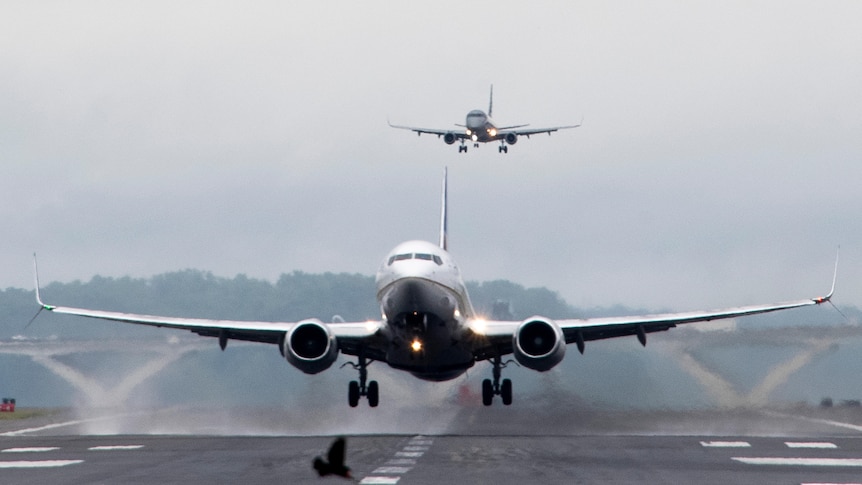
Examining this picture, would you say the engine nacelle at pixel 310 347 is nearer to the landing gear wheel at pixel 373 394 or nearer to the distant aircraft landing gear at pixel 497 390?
the landing gear wheel at pixel 373 394

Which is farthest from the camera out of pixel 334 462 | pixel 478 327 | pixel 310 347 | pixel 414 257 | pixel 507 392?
pixel 507 392

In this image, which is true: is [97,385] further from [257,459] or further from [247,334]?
[257,459]

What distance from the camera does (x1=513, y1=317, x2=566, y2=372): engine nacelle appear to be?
34656 millimetres

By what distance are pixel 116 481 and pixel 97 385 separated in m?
32.1

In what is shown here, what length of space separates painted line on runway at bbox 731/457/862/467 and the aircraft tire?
57.6 feet

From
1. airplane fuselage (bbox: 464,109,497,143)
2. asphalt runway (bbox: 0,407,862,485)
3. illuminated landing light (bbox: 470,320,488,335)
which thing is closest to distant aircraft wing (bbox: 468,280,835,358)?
illuminated landing light (bbox: 470,320,488,335)

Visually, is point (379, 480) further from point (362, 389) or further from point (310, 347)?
point (362, 389)

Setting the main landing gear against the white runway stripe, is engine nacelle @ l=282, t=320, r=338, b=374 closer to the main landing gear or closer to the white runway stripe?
the main landing gear

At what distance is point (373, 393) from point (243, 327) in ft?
17.2

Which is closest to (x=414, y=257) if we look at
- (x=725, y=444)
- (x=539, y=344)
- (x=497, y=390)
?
(x=539, y=344)

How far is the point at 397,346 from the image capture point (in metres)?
35.8

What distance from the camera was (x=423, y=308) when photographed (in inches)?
1310

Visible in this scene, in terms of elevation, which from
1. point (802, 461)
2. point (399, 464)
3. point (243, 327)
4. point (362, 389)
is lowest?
point (399, 464)

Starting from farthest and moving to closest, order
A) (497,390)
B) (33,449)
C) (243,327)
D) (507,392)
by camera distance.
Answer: (507,392) < (497,390) < (243,327) < (33,449)
